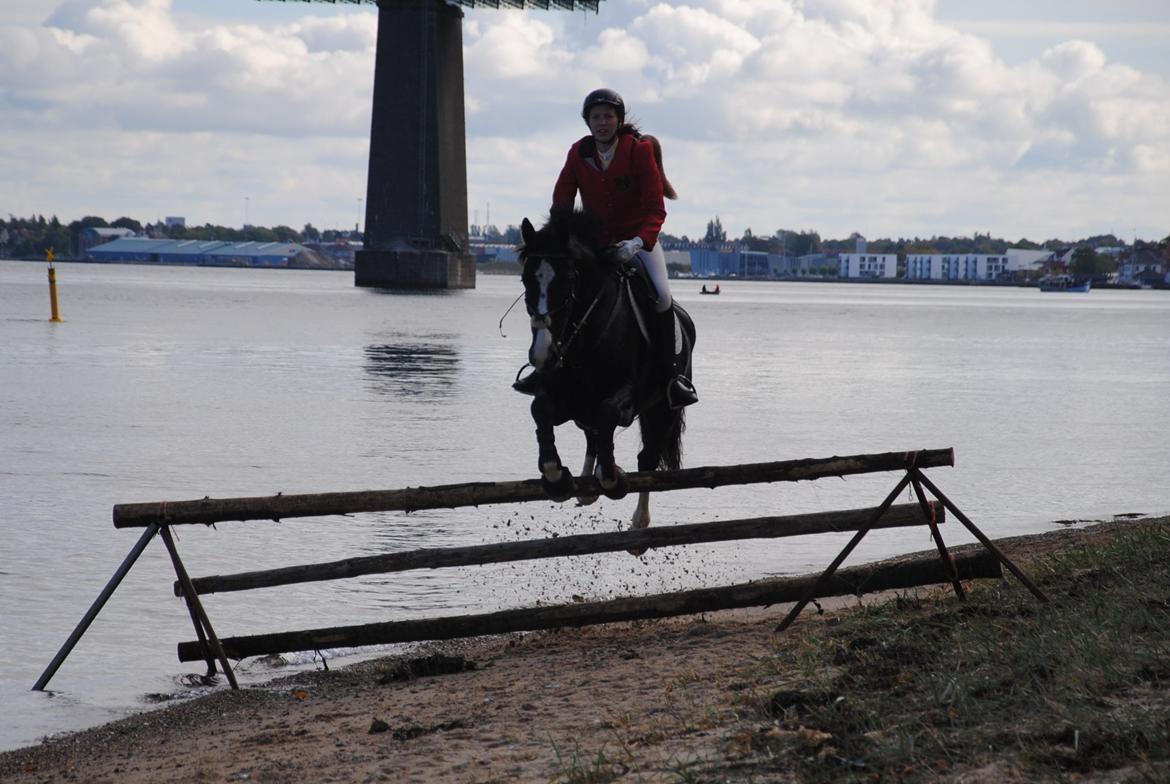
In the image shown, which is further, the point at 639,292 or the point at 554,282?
the point at 639,292

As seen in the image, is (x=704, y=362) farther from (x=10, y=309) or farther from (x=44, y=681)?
(x=10, y=309)

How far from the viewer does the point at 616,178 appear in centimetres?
1028

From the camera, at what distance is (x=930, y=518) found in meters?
9.62

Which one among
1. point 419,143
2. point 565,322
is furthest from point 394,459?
point 419,143

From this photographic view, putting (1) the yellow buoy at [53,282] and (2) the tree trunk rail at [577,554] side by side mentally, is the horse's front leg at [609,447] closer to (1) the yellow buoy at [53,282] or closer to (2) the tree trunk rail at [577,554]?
(2) the tree trunk rail at [577,554]

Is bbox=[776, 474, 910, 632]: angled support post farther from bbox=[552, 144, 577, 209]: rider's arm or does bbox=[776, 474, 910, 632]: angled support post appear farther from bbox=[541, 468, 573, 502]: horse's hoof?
bbox=[552, 144, 577, 209]: rider's arm

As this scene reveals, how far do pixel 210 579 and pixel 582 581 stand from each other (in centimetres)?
435

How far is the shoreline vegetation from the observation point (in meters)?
5.87

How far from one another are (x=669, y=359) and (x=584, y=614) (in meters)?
2.02

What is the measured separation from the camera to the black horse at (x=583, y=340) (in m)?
9.17

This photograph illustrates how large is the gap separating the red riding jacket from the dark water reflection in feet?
75.2

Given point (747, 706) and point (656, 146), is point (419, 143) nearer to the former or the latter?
point (656, 146)

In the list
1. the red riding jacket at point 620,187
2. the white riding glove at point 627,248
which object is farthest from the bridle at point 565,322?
the red riding jacket at point 620,187

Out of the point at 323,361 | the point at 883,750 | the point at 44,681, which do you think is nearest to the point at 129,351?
the point at 323,361
